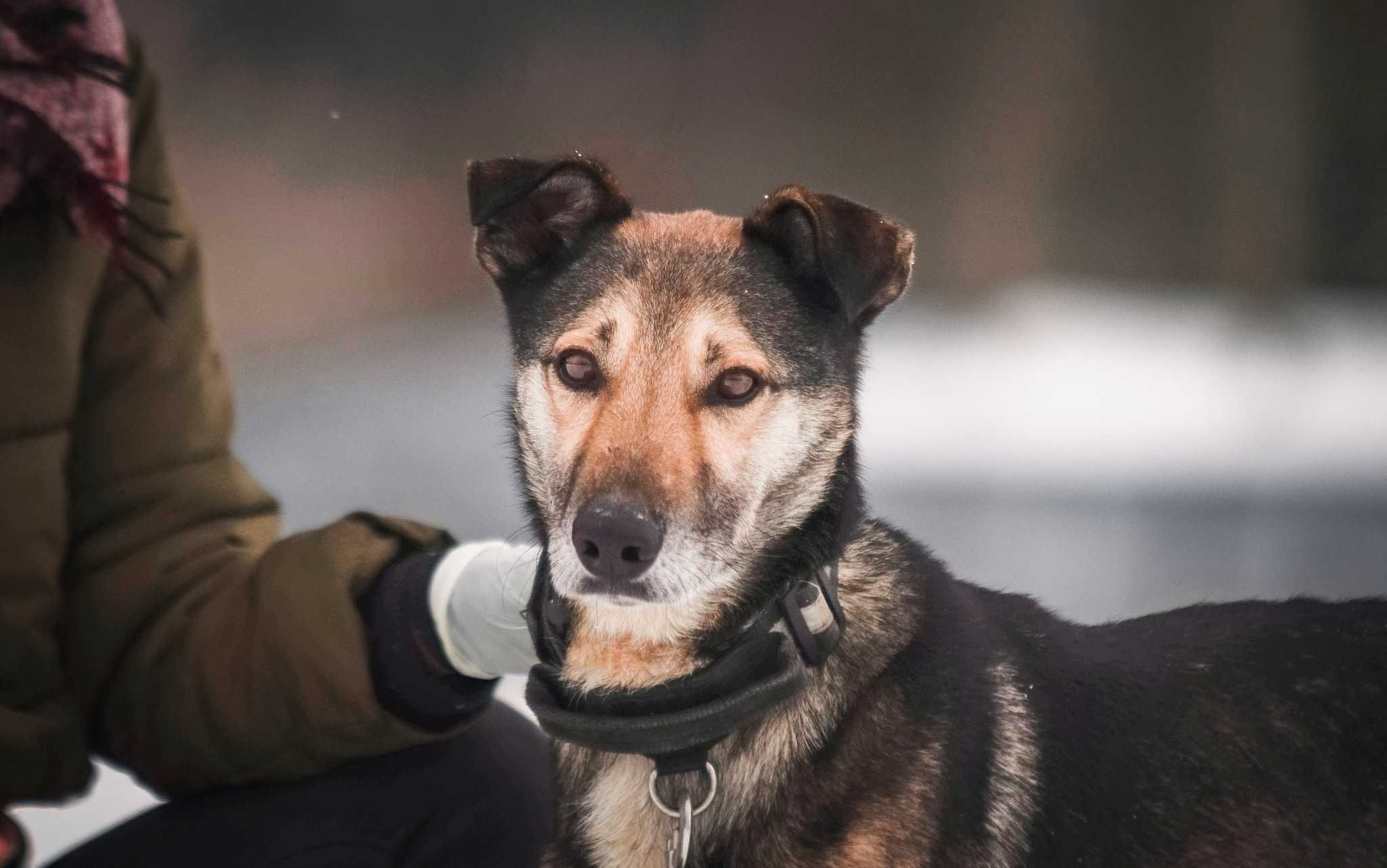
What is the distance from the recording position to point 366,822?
5.06 ft

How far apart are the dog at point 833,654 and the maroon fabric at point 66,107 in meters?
0.48

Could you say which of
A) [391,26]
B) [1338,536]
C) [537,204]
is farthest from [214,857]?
[1338,536]

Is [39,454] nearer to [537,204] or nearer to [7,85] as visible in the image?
[7,85]

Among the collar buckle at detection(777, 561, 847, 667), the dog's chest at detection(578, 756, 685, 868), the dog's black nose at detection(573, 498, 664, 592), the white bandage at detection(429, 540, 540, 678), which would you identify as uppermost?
the dog's black nose at detection(573, 498, 664, 592)

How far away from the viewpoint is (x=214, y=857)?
1481 millimetres

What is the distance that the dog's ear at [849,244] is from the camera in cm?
132

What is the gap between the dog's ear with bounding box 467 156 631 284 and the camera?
141 centimetres

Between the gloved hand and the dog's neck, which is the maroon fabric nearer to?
the gloved hand

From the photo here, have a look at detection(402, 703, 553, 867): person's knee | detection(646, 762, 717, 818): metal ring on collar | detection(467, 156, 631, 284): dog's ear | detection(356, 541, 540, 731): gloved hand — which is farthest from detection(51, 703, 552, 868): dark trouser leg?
detection(467, 156, 631, 284): dog's ear

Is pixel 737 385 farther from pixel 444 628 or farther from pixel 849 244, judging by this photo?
pixel 444 628

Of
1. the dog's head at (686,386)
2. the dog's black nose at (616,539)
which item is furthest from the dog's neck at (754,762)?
the dog's black nose at (616,539)

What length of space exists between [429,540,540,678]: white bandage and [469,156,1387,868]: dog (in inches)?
4.9

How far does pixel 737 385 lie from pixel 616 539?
0.81 ft

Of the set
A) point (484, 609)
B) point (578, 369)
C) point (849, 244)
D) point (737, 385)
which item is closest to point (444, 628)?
point (484, 609)
